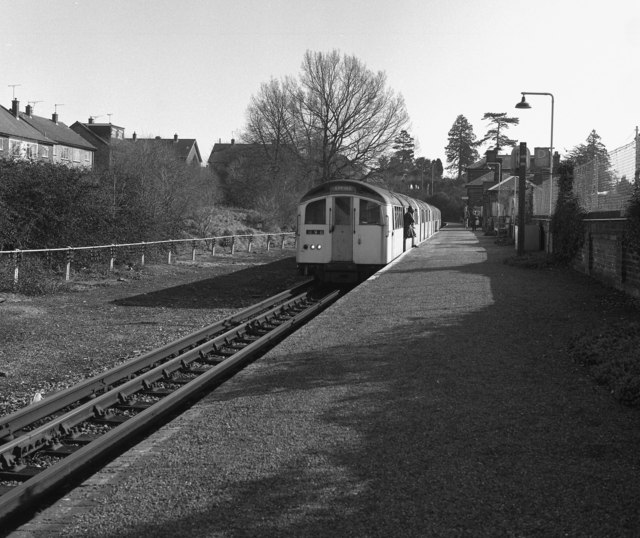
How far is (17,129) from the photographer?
175 ft

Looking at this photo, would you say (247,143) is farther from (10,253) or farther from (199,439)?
(199,439)

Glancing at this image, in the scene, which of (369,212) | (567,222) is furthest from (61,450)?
(567,222)

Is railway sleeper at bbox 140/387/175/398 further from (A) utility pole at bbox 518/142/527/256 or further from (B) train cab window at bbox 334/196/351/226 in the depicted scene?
(A) utility pole at bbox 518/142/527/256

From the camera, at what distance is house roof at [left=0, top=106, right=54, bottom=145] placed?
168 feet

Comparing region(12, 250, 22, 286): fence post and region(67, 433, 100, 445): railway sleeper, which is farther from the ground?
region(12, 250, 22, 286): fence post

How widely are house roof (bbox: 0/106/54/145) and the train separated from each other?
37.5 m

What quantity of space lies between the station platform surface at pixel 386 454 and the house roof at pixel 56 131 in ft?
190

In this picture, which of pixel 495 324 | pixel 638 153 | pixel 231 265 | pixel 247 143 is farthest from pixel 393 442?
pixel 247 143

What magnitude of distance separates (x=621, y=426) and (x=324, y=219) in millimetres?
13632

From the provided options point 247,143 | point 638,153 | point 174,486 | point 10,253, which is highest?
point 247,143

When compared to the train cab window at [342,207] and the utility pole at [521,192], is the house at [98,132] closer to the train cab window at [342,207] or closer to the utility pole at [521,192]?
the utility pole at [521,192]

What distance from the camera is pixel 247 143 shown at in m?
56.5

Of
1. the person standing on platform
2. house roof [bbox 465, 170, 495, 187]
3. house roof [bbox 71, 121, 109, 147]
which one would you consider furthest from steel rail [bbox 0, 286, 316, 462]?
A: house roof [bbox 465, 170, 495, 187]

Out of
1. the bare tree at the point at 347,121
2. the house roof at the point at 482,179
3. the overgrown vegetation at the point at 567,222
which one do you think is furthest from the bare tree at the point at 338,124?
the house roof at the point at 482,179
